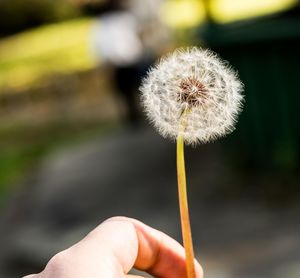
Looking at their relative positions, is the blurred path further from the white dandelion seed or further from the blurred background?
the white dandelion seed

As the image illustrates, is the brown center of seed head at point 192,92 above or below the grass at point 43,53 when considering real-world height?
below

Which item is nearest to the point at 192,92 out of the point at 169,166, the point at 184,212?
the point at 184,212

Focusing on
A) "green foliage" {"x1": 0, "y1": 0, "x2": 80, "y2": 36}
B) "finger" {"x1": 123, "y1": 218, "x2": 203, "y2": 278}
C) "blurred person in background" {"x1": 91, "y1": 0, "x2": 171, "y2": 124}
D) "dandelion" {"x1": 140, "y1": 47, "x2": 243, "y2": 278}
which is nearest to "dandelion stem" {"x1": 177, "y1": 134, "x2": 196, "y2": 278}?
"dandelion" {"x1": 140, "y1": 47, "x2": 243, "y2": 278}

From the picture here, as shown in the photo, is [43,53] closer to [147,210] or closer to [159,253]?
[147,210]

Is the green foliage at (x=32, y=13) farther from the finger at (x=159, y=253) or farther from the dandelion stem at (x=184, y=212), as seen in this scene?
the dandelion stem at (x=184, y=212)

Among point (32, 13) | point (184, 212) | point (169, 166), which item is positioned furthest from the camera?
point (32, 13)

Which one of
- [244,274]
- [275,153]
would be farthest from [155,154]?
[244,274]

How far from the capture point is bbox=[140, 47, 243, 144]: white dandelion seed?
1.01m

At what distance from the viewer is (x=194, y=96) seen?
3.34ft

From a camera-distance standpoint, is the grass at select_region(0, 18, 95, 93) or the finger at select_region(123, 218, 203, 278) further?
the grass at select_region(0, 18, 95, 93)

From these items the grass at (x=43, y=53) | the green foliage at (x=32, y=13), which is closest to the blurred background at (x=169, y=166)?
the grass at (x=43, y=53)

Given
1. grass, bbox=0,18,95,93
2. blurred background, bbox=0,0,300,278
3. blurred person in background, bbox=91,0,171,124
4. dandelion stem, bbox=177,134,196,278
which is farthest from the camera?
grass, bbox=0,18,95,93

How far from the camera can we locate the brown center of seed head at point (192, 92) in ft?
3.29

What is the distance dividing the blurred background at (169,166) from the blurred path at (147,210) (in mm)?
14
